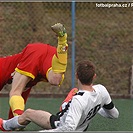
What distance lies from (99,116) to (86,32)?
3.34m

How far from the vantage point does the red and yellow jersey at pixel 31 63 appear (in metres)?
5.07

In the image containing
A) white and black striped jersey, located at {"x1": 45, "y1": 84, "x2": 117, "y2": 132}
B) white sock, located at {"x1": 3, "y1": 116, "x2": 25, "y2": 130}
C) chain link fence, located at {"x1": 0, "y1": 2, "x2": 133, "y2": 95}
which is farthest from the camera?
chain link fence, located at {"x1": 0, "y1": 2, "x2": 133, "y2": 95}

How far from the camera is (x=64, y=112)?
430 cm

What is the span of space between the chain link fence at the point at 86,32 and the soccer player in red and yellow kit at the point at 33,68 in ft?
11.2

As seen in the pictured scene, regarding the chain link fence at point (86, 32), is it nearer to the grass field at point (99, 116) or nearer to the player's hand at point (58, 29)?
the grass field at point (99, 116)

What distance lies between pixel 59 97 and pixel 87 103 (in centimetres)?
390

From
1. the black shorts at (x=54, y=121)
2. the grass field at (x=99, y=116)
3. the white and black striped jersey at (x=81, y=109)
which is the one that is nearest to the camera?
the white and black striped jersey at (x=81, y=109)

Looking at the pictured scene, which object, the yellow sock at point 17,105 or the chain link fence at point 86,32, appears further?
the chain link fence at point 86,32

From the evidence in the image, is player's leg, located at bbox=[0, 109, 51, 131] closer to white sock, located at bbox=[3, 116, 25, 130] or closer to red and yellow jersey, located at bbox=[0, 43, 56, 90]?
white sock, located at bbox=[3, 116, 25, 130]

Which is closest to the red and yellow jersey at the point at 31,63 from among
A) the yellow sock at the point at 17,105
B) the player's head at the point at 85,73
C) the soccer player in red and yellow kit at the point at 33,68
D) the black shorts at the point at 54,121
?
the soccer player in red and yellow kit at the point at 33,68

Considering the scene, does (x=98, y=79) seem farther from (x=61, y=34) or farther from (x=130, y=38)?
(x=61, y=34)

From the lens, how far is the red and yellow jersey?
5.07 metres

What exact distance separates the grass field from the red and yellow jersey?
1.96ft

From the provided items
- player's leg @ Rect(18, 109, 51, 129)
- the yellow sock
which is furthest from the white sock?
the yellow sock
